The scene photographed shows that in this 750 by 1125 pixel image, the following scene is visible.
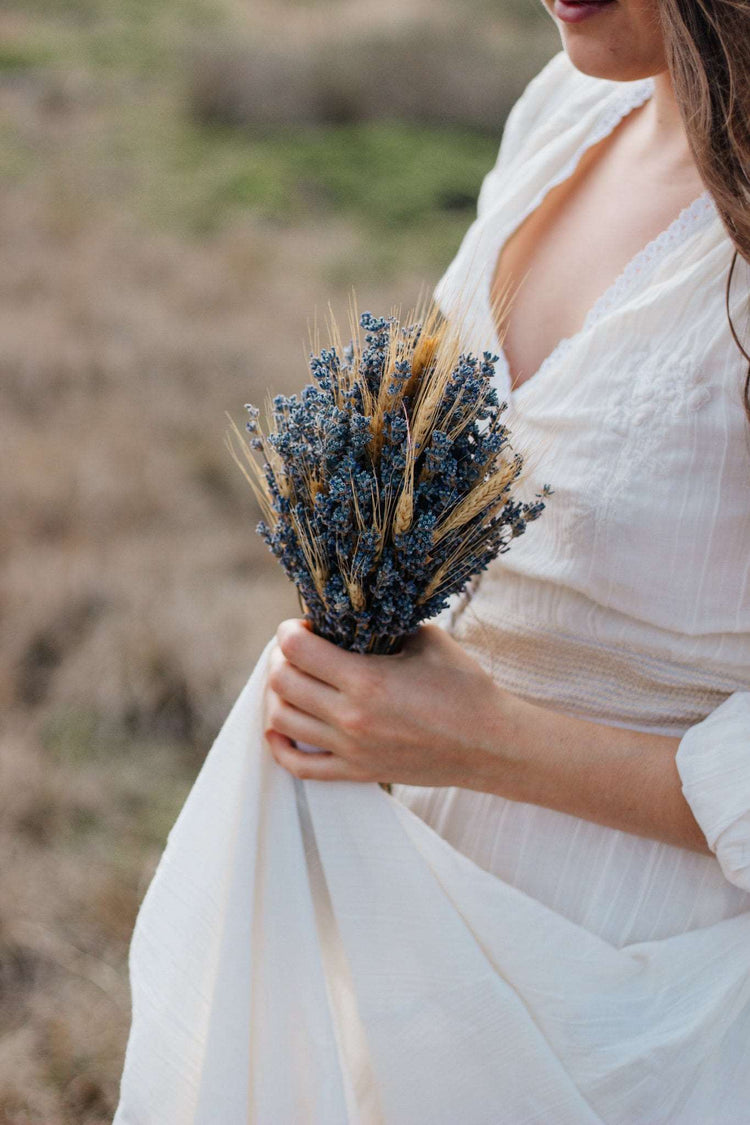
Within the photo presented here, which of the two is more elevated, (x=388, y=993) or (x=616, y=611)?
(x=616, y=611)

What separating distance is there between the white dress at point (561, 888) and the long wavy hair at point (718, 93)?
0.09 m

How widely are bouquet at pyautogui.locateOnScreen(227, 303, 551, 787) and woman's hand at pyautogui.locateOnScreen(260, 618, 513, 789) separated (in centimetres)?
10

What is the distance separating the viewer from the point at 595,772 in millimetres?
1331

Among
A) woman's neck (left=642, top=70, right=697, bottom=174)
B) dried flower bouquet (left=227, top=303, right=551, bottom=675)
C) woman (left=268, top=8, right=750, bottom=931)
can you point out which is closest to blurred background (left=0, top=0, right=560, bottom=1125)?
woman's neck (left=642, top=70, right=697, bottom=174)

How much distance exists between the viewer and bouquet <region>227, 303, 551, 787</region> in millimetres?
1166

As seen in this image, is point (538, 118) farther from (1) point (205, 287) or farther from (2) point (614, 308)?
(1) point (205, 287)

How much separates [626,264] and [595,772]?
636mm

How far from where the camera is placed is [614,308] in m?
1.40

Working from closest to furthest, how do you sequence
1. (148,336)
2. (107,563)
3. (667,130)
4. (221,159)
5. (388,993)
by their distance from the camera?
(388,993) < (667,130) < (107,563) < (148,336) < (221,159)

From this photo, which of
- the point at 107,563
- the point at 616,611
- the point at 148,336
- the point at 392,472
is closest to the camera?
the point at 392,472

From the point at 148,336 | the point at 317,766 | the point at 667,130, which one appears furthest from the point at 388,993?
the point at 148,336

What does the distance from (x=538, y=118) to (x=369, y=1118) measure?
58.4 inches

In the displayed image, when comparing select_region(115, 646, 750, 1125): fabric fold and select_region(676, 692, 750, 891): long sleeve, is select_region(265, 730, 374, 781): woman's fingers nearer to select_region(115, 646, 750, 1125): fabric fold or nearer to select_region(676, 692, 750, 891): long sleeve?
select_region(115, 646, 750, 1125): fabric fold

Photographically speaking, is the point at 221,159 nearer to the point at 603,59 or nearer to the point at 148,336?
the point at 148,336
